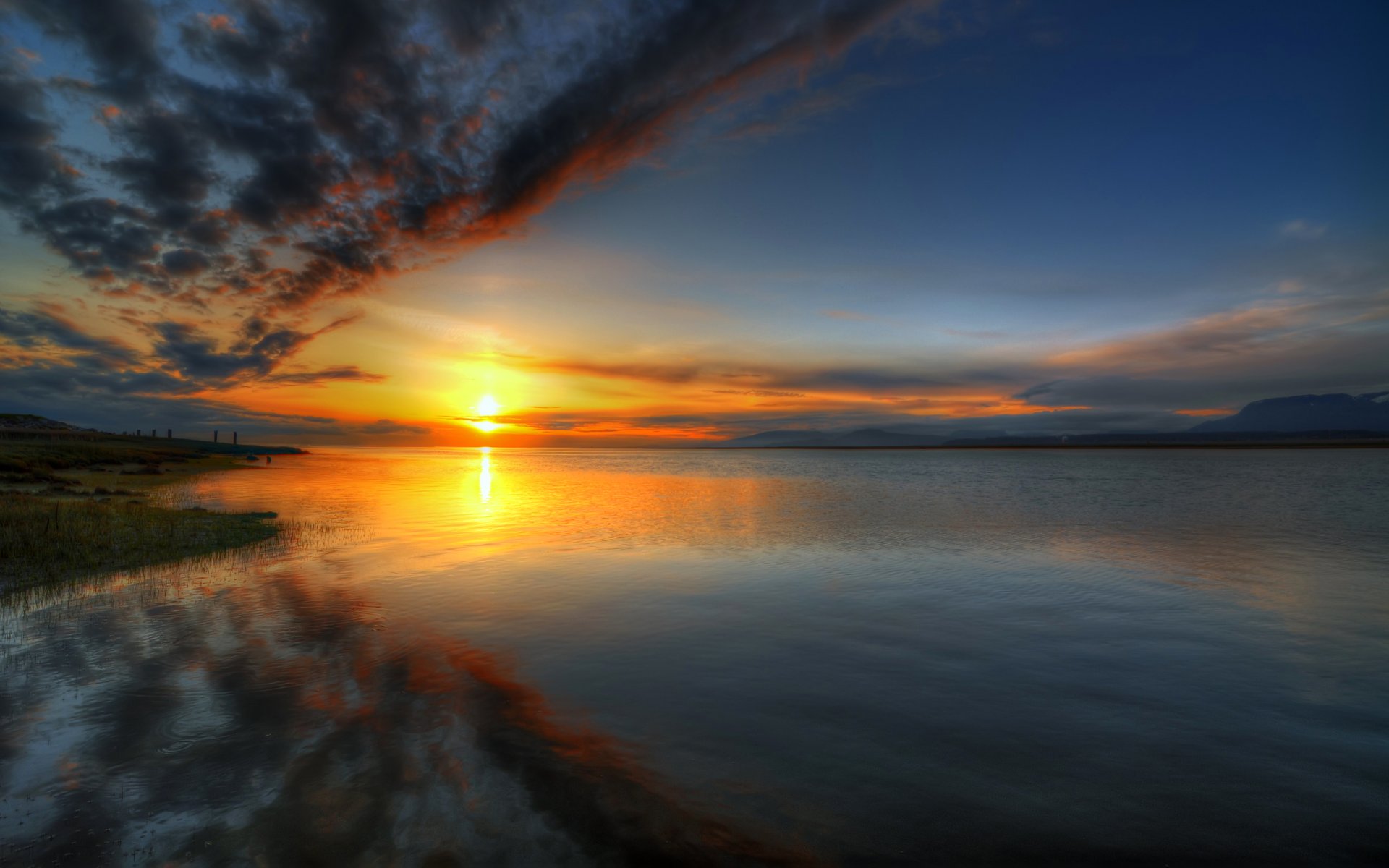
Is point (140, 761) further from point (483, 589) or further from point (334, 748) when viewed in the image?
point (483, 589)

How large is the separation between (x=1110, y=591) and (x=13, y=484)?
5128cm

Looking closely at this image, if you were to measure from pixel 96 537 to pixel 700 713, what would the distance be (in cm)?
2129

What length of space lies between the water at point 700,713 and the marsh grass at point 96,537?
1.97 m

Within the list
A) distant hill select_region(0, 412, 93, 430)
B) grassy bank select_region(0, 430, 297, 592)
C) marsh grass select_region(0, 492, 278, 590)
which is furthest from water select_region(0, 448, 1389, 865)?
distant hill select_region(0, 412, 93, 430)

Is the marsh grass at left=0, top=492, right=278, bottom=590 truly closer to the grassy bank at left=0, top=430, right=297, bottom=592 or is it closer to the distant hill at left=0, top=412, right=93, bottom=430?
the grassy bank at left=0, top=430, right=297, bottom=592

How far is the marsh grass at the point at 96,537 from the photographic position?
632 inches

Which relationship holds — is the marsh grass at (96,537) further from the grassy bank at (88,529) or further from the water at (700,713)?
the water at (700,713)

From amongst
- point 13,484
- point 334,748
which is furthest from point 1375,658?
point 13,484

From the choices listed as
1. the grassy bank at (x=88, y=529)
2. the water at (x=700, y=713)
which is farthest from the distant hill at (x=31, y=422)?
the water at (x=700, y=713)

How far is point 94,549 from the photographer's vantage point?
17.9 meters

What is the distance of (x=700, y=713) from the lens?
891cm

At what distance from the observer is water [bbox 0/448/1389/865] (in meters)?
5.90

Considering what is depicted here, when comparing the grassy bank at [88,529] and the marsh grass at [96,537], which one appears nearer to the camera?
the marsh grass at [96,537]

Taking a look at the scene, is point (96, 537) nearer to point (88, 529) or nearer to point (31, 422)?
point (88, 529)
